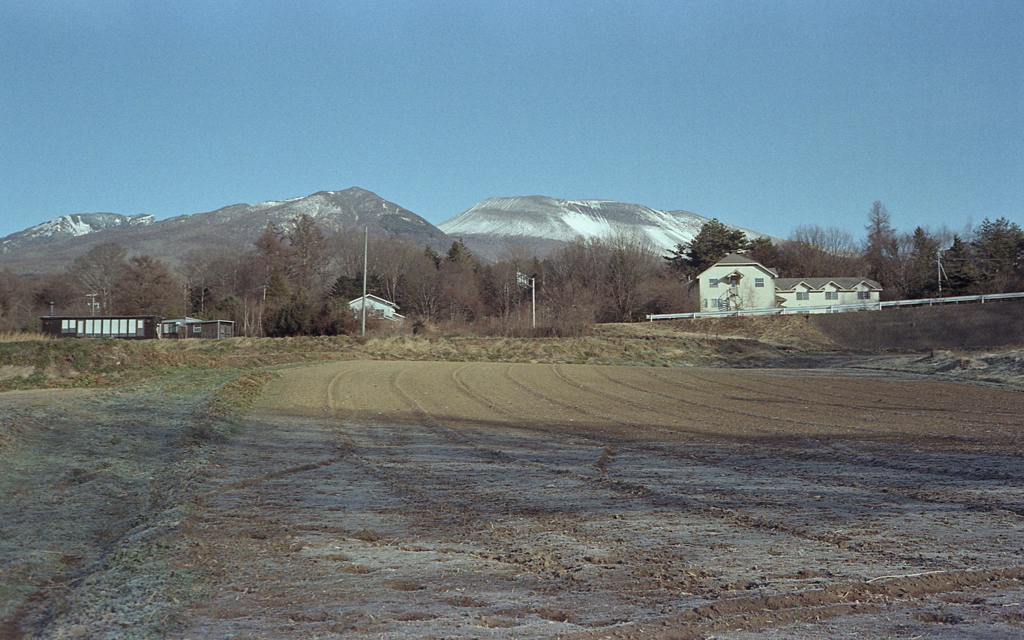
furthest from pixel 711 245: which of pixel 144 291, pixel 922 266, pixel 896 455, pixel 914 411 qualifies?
pixel 896 455

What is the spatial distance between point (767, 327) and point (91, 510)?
5742cm

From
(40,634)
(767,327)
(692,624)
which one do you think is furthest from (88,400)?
(767,327)

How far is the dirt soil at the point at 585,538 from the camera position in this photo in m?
4.45

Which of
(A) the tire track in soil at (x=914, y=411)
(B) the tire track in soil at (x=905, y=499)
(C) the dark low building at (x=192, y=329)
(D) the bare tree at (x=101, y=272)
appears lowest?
(A) the tire track in soil at (x=914, y=411)

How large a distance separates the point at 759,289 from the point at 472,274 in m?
37.5

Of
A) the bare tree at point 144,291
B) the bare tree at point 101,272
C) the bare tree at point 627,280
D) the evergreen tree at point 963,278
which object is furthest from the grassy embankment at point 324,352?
the bare tree at point 101,272

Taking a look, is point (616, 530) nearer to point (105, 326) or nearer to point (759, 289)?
point (105, 326)

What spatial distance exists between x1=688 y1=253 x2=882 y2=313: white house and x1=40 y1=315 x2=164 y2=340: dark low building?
167 feet

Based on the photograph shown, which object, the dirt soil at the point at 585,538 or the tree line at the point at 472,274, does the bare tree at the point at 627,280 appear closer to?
the tree line at the point at 472,274

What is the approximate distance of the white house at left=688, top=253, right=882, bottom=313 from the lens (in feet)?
255

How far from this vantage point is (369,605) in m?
4.71

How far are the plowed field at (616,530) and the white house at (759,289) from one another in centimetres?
6502

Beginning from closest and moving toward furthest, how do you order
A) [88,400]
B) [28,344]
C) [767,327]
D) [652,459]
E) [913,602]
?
[913,602], [652,459], [88,400], [28,344], [767,327]

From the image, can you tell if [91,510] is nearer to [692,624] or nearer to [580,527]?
[580,527]
